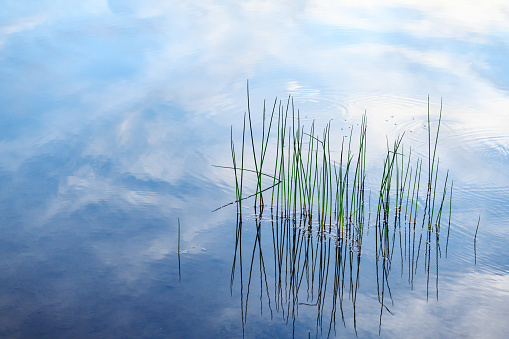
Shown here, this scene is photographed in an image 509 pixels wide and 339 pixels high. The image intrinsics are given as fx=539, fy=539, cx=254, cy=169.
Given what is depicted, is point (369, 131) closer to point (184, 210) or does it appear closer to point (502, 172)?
point (502, 172)

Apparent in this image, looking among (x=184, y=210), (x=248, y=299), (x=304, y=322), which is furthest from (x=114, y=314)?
(x=184, y=210)

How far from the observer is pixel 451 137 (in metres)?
3.98

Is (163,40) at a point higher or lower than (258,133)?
higher

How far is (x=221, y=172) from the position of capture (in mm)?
3518

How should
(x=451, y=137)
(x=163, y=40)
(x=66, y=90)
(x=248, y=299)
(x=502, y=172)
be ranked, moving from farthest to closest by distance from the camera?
(x=163, y=40) → (x=66, y=90) → (x=451, y=137) → (x=502, y=172) → (x=248, y=299)

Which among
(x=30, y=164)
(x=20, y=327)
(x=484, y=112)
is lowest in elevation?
(x=20, y=327)

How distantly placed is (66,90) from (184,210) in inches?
98.8

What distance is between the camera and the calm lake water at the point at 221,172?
7.25 feet

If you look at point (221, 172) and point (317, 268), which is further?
point (221, 172)

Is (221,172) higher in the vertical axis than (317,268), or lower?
higher

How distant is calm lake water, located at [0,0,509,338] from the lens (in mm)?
2211

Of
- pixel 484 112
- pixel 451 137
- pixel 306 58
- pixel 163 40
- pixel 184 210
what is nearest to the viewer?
pixel 184 210

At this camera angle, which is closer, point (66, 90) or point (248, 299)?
point (248, 299)

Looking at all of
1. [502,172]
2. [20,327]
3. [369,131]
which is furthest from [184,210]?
[502,172]
